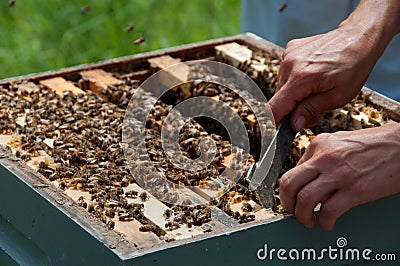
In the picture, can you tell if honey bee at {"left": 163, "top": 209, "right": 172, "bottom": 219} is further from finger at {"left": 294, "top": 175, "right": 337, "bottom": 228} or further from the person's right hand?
the person's right hand

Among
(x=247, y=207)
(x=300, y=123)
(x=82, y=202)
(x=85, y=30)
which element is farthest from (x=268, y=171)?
(x=85, y=30)

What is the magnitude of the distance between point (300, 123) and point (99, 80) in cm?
117

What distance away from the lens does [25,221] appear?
2.75m

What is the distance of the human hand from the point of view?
7.93 feet

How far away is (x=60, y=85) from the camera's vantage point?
3.65 metres

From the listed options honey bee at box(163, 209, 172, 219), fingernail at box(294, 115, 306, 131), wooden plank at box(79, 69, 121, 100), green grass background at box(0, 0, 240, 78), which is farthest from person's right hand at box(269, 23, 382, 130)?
green grass background at box(0, 0, 240, 78)

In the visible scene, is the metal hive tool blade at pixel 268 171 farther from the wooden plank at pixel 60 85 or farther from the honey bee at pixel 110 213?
the wooden plank at pixel 60 85

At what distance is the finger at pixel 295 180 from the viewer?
2441 millimetres

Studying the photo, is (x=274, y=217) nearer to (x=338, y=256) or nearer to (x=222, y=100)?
(x=338, y=256)

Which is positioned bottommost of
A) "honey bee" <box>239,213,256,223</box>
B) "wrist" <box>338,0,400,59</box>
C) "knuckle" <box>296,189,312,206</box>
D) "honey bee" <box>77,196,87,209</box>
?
"honey bee" <box>239,213,256,223</box>

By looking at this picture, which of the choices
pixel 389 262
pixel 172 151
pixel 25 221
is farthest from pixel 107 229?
→ pixel 389 262

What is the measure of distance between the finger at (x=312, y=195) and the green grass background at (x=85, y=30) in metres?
4.25

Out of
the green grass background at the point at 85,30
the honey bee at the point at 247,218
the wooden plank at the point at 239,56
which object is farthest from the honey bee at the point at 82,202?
the green grass background at the point at 85,30

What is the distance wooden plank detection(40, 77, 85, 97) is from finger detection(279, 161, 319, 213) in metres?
1.37
